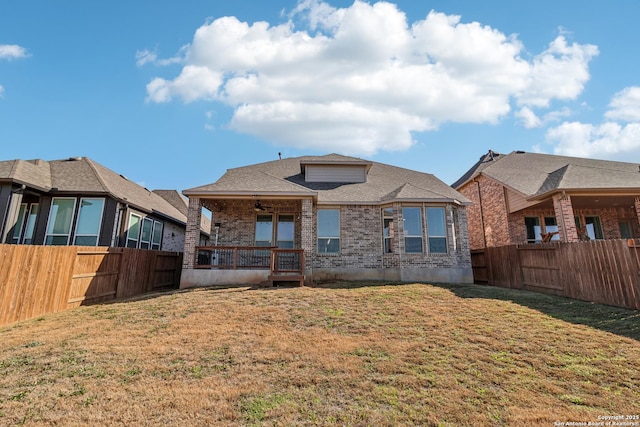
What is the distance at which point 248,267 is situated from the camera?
39.4 feet

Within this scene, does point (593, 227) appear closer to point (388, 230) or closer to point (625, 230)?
point (625, 230)

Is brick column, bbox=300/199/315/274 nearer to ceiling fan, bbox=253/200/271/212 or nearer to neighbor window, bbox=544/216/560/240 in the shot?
ceiling fan, bbox=253/200/271/212

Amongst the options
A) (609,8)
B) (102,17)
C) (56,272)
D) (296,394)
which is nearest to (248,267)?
(56,272)

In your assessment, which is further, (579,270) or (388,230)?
(388,230)

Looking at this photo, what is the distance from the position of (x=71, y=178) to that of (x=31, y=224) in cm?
244

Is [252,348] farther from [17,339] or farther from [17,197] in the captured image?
[17,197]

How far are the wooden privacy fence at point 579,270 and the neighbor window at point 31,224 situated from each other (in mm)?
19862

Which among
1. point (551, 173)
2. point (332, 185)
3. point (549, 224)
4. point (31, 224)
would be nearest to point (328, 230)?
point (332, 185)

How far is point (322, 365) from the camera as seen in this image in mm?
4695

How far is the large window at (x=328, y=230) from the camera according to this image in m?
13.4

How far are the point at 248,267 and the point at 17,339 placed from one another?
6.86 m

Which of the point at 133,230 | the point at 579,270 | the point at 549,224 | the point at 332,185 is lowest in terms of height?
the point at 579,270

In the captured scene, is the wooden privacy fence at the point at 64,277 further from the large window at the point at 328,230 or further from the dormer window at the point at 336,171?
the dormer window at the point at 336,171

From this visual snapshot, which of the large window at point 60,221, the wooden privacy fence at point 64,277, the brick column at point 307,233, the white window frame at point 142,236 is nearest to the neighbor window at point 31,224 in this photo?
the large window at point 60,221
